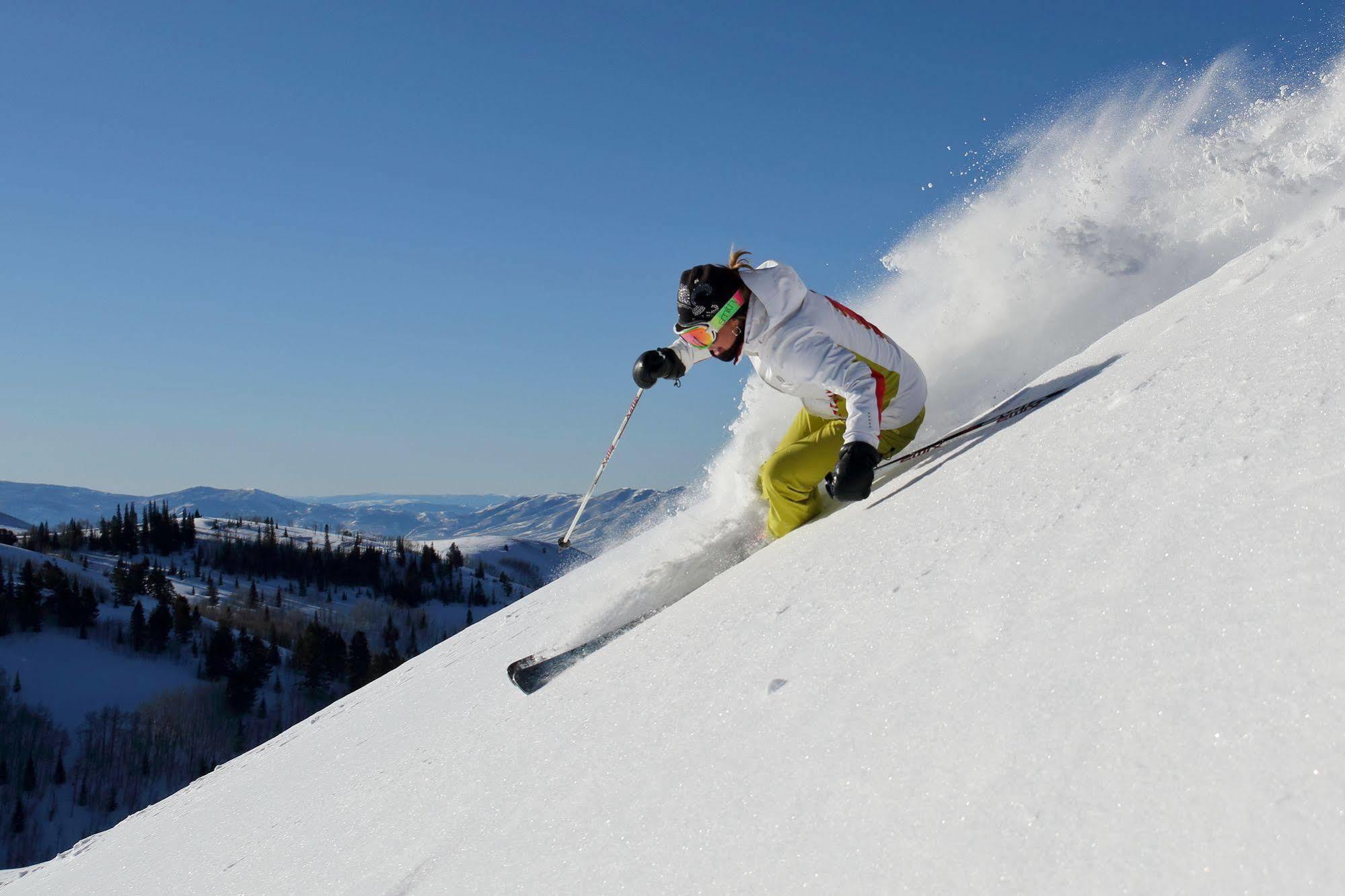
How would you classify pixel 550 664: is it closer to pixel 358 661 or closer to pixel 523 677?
pixel 523 677

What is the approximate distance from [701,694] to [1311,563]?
1.78m

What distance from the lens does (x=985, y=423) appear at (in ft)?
16.9

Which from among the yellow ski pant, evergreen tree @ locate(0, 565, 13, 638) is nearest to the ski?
the yellow ski pant

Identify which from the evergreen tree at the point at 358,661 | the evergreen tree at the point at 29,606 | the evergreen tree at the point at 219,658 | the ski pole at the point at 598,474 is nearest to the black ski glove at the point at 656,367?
the ski pole at the point at 598,474

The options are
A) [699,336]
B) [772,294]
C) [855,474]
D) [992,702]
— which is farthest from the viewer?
[699,336]

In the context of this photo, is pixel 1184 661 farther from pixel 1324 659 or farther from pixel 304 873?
pixel 304 873

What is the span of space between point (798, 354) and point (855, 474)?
32.5 inches

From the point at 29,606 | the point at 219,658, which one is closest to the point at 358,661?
the point at 219,658

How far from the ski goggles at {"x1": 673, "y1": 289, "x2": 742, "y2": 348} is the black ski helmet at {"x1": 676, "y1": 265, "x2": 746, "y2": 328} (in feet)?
0.07

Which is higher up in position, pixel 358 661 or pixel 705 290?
pixel 705 290

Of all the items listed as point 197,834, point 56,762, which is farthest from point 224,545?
point 197,834

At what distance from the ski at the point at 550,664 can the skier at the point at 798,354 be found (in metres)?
1.18

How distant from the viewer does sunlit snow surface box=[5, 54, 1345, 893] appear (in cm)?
164

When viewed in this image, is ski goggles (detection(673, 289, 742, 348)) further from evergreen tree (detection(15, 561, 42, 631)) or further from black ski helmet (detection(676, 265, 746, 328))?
evergreen tree (detection(15, 561, 42, 631))
